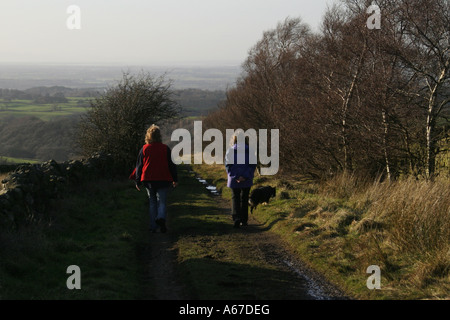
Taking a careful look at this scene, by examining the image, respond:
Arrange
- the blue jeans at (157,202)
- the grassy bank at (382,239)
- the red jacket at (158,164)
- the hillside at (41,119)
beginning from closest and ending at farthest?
the grassy bank at (382,239) < the red jacket at (158,164) < the blue jeans at (157,202) < the hillside at (41,119)

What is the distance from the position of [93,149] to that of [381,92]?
18632 mm

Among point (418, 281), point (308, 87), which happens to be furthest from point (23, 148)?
Answer: point (418, 281)

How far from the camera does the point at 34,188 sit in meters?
12.0

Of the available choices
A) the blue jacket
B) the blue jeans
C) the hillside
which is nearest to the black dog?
the blue jacket

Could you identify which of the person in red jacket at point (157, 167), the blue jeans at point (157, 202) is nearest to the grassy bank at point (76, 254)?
the blue jeans at point (157, 202)

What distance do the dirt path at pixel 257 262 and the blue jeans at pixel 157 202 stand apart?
379 mm

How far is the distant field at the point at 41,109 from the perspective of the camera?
365ft

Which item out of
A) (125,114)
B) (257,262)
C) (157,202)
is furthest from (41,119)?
(257,262)

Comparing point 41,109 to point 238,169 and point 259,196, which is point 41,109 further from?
point 238,169

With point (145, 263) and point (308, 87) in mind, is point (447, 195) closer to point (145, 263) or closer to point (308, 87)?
point (145, 263)

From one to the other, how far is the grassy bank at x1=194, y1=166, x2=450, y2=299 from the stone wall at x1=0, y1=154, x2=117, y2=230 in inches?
211

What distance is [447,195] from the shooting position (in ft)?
31.3

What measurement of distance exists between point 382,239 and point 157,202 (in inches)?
189

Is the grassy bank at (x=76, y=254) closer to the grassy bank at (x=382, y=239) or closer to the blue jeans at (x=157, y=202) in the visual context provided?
the blue jeans at (x=157, y=202)
